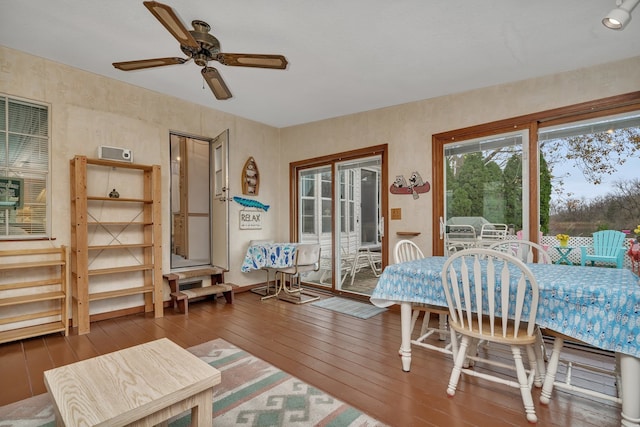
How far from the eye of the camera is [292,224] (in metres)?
5.21

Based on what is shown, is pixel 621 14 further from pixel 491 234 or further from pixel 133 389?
pixel 133 389

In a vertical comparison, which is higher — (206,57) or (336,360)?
(206,57)

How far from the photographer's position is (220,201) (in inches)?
169

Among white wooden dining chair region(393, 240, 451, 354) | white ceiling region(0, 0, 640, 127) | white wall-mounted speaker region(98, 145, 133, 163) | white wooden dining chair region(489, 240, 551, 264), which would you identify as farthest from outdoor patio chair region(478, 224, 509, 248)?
white wall-mounted speaker region(98, 145, 133, 163)

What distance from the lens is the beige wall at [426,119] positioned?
9.45 ft

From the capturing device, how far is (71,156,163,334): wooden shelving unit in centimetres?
307

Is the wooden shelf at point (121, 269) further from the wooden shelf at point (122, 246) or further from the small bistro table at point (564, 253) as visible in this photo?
the small bistro table at point (564, 253)

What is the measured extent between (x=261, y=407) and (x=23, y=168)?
322cm

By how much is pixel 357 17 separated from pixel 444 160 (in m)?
2.08

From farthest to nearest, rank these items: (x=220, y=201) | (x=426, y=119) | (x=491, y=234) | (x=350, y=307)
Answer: (x=220, y=201)
(x=350, y=307)
(x=426, y=119)
(x=491, y=234)

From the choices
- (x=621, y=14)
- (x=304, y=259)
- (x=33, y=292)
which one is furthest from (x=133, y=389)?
(x=621, y=14)

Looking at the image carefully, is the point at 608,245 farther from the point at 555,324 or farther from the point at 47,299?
the point at 47,299

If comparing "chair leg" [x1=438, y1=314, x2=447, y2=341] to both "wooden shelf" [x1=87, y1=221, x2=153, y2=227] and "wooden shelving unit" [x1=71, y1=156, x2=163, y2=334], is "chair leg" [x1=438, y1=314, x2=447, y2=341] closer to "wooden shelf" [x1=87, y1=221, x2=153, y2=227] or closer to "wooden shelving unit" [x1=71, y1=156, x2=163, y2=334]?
"wooden shelving unit" [x1=71, y1=156, x2=163, y2=334]

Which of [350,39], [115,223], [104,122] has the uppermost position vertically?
[350,39]
